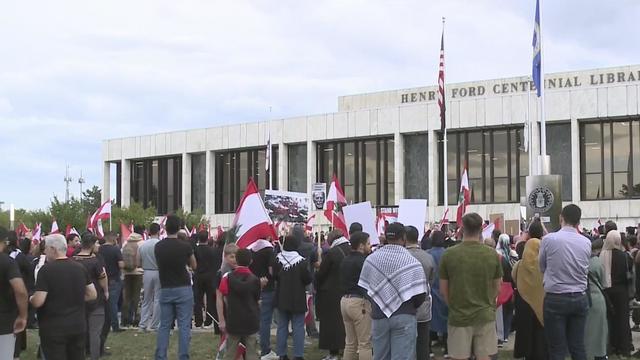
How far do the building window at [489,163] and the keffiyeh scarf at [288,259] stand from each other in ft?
137

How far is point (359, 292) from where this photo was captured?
1083cm

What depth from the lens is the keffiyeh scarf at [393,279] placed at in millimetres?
8664

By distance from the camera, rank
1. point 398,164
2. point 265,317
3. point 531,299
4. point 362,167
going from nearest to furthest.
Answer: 1. point 531,299
2. point 265,317
3. point 398,164
4. point 362,167

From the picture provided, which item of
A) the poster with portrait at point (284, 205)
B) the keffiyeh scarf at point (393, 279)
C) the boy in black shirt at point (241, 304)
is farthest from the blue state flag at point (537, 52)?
the keffiyeh scarf at point (393, 279)

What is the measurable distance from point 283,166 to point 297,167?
1126mm

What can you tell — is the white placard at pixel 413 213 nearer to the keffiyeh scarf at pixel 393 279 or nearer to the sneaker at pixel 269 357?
the sneaker at pixel 269 357

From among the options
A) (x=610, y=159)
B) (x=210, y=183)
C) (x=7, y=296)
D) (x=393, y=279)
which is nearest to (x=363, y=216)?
(x=393, y=279)

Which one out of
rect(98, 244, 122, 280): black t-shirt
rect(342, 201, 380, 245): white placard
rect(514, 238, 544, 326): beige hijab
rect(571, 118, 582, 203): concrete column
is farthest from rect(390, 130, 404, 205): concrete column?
rect(514, 238, 544, 326): beige hijab

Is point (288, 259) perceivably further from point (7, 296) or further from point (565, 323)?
point (7, 296)

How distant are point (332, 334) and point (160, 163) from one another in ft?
190

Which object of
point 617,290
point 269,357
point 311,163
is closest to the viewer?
point 617,290

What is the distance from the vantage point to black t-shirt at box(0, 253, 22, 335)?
27.5 feet

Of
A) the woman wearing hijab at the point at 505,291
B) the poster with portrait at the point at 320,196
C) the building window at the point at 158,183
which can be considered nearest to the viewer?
the woman wearing hijab at the point at 505,291

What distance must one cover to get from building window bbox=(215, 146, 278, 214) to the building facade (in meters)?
0.08
